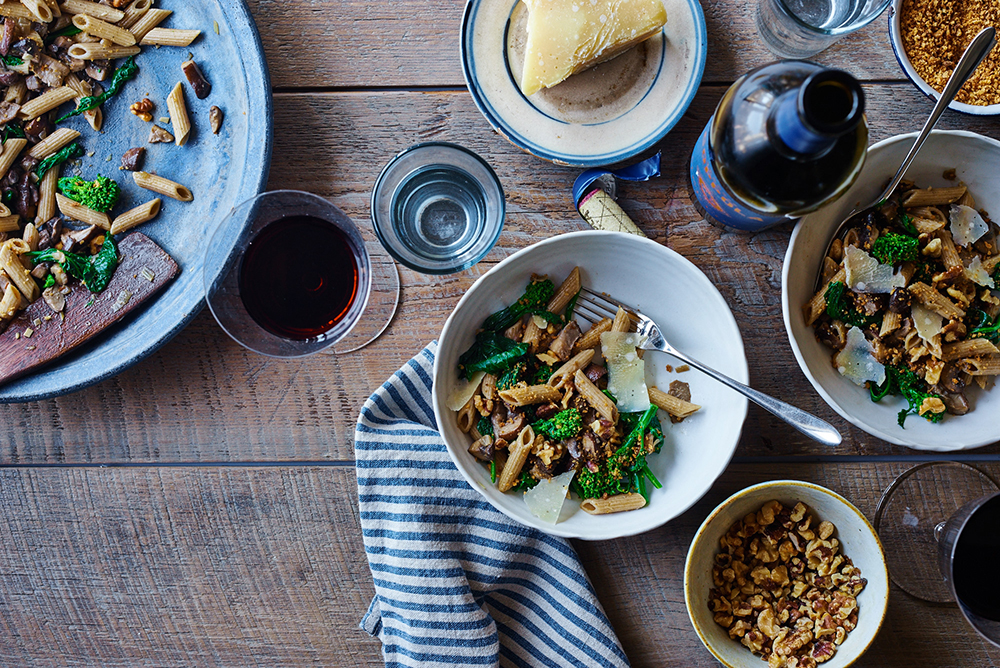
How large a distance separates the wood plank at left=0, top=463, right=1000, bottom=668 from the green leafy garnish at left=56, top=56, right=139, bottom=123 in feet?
2.42

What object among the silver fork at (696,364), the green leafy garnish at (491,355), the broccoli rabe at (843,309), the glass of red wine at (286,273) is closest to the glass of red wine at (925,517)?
the silver fork at (696,364)

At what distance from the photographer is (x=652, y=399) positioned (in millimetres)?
1221

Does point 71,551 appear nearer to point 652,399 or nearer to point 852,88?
point 652,399

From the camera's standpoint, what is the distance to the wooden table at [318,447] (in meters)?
1.27

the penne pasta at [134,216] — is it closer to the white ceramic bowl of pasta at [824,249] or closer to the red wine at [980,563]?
the white ceramic bowl of pasta at [824,249]

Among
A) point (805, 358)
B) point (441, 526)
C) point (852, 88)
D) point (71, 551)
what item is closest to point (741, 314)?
point (805, 358)

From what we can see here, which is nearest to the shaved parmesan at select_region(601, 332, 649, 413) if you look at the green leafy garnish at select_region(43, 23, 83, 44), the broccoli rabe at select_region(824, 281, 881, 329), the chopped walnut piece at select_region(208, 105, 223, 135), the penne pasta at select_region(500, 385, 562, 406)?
the penne pasta at select_region(500, 385, 562, 406)

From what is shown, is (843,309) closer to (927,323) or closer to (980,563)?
(927,323)

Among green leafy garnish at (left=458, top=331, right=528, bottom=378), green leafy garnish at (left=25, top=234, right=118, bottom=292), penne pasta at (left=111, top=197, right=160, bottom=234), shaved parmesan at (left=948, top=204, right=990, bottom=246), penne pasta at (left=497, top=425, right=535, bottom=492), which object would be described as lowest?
penne pasta at (left=497, top=425, right=535, bottom=492)

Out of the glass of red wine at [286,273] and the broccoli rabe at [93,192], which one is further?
the broccoli rabe at [93,192]

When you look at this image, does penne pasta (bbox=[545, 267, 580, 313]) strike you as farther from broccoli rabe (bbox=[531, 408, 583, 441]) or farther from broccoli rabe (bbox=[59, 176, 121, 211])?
broccoli rabe (bbox=[59, 176, 121, 211])

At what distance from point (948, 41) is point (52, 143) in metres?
1.72

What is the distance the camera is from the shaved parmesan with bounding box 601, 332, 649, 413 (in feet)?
3.97

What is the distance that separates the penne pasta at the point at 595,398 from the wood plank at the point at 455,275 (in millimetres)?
294
